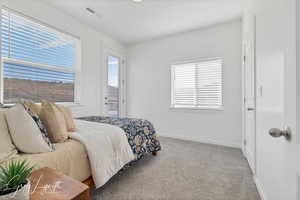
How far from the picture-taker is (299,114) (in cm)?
51

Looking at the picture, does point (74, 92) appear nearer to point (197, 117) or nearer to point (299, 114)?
point (197, 117)

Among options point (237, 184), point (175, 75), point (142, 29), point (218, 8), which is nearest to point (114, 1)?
point (142, 29)

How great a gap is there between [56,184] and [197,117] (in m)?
3.15

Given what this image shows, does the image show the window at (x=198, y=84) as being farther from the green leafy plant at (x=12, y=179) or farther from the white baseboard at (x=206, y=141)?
the green leafy plant at (x=12, y=179)

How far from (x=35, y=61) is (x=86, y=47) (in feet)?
3.58

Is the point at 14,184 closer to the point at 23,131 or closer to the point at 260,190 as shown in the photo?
the point at 23,131

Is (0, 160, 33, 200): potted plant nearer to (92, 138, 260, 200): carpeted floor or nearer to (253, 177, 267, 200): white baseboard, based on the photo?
(92, 138, 260, 200): carpeted floor

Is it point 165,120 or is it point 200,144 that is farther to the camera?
point 165,120

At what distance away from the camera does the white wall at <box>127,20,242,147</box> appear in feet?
10.2

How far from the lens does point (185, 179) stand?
1.84 m

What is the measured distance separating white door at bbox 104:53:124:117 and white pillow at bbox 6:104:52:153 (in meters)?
2.58

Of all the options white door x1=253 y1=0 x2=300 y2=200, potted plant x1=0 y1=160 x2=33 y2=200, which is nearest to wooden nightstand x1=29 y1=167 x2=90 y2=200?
potted plant x1=0 y1=160 x2=33 y2=200

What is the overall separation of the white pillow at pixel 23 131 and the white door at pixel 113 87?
2583mm

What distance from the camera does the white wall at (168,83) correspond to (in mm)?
3105
